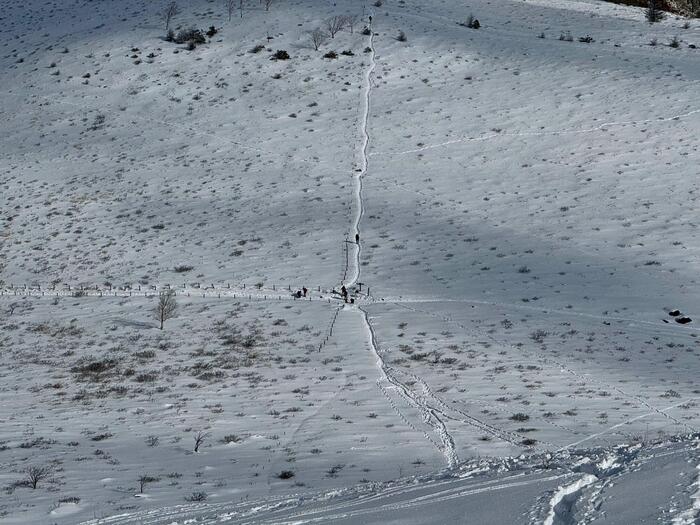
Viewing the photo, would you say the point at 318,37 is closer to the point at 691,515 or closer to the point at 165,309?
the point at 165,309

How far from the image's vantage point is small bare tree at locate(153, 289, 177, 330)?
23906 mm

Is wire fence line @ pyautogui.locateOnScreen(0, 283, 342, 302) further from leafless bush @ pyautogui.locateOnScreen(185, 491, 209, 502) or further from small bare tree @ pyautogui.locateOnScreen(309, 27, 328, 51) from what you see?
small bare tree @ pyautogui.locateOnScreen(309, 27, 328, 51)

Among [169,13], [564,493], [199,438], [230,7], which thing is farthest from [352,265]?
[230,7]

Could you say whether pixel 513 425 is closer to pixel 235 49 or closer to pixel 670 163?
pixel 670 163

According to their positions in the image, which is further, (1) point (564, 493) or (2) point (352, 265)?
(2) point (352, 265)

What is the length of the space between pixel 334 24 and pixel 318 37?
8.13 ft

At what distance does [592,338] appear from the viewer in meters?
20.6

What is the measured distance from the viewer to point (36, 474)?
41.2ft

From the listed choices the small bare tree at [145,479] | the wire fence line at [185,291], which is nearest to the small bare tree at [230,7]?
the wire fence line at [185,291]

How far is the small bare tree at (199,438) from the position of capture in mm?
14039

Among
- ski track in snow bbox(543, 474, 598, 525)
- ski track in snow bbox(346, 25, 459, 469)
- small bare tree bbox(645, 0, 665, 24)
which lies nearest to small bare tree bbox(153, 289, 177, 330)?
ski track in snow bbox(346, 25, 459, 469)

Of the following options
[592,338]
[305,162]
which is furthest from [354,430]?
[305,162]

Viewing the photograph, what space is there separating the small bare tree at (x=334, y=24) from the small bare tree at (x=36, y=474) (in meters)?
44.6

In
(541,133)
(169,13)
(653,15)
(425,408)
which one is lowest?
(425,408)
